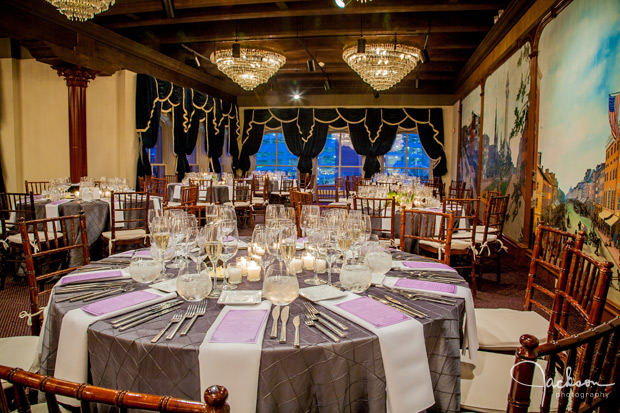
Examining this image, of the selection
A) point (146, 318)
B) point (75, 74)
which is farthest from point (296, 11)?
point (146, 318)

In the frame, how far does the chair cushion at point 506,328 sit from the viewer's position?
1782 millimetres

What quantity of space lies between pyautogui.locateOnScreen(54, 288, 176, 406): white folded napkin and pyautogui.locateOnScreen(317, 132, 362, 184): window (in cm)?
1117

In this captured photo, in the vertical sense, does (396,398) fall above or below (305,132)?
below

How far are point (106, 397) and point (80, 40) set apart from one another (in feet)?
23.3

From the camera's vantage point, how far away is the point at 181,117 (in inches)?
361

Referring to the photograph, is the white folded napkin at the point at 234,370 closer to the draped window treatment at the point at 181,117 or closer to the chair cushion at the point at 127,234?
the chair cushion at the point at 127,234

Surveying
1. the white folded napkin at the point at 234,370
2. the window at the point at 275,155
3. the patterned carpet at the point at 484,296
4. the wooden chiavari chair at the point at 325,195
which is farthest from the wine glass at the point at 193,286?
the window at the point at 275,155

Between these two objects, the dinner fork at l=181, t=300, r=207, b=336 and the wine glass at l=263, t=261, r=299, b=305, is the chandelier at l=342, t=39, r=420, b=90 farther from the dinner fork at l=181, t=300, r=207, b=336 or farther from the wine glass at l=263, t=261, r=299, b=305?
the dinner fork at l=181, t=300, r=207, b=336

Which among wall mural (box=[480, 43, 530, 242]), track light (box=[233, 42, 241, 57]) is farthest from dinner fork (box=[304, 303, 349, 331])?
track light (box=[233, 42, 241, 57])

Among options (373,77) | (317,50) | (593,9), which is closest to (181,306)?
(593,9)

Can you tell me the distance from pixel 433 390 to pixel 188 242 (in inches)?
44.9

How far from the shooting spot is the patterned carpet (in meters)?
3.15

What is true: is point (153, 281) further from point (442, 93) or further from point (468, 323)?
point (442, 93)

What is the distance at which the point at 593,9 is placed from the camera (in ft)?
11.8
